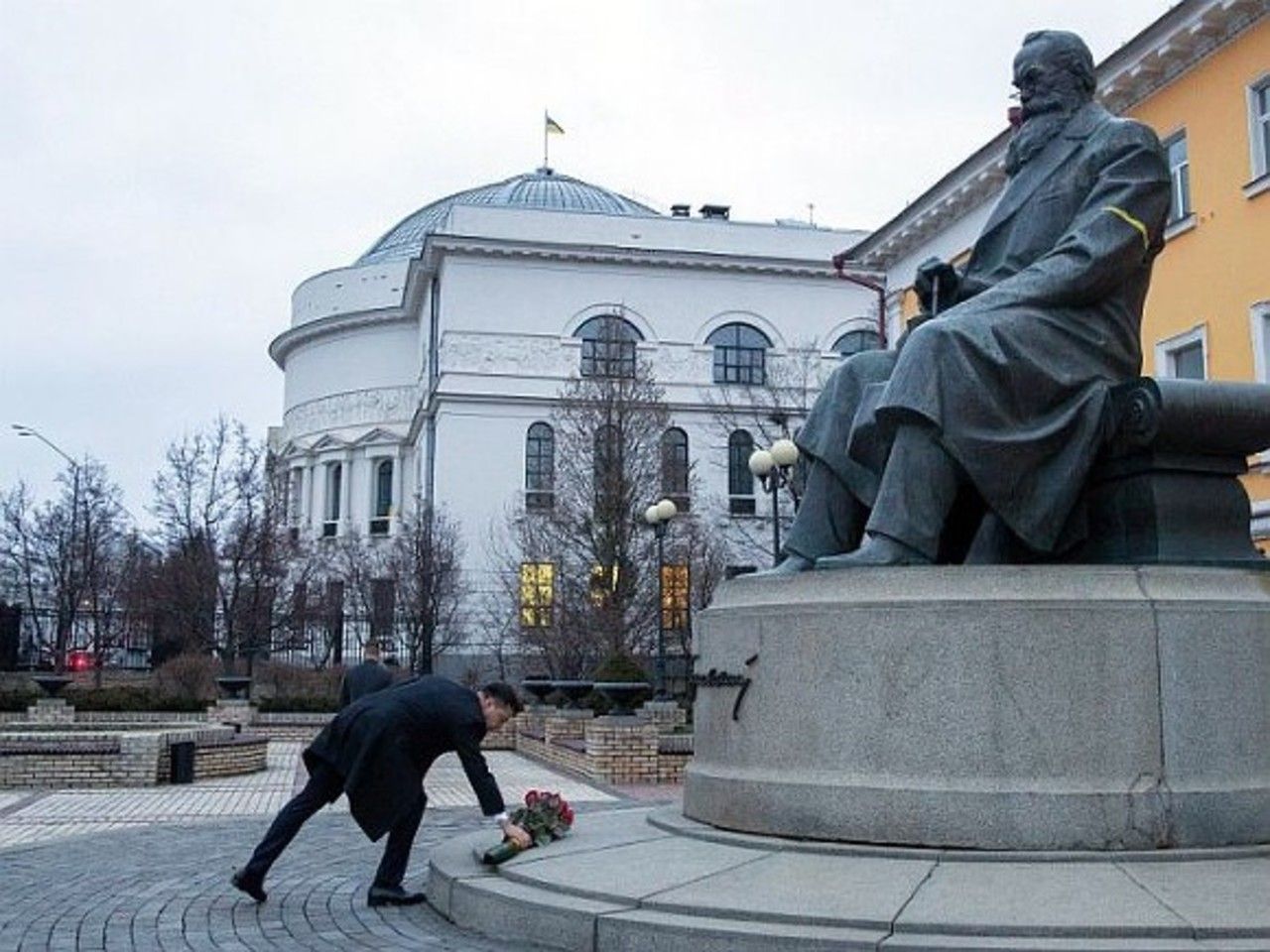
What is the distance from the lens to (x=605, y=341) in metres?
53.9

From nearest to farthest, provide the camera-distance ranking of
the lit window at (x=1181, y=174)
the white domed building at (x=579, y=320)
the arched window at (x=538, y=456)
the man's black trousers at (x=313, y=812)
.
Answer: the man's black trousers at (x=313, y=812), the lit window at (x=1181, y=174), the white domed building at (x=579, y=320), the arched window at (x=538, y=456)

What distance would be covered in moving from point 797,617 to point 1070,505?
147 cm

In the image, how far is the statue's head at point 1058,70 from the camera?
807cm

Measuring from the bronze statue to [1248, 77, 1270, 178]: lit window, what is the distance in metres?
18.3

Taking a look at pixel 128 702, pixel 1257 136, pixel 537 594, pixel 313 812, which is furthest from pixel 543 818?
pixel 537 594

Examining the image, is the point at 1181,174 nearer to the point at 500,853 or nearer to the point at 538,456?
the point at 500,853

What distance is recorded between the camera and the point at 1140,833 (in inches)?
251

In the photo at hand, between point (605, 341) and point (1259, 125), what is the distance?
104 ft

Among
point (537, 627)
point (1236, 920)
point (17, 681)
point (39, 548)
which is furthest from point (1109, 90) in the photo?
point (39, 548)

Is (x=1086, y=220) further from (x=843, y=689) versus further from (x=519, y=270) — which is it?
(x=519, y=270)

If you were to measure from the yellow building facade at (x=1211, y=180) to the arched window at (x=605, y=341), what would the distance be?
2638cm

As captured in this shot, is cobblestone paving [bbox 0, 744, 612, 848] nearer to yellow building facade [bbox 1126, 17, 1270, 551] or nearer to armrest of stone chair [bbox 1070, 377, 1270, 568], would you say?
armrest of stone chair [bbox 1070, 377, 1270, 568]

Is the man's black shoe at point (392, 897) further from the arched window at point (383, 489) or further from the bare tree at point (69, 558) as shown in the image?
the arched window at point (383, 489)

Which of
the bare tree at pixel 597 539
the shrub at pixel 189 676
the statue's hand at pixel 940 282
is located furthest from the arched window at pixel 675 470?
the statue's hand at pixel 940 282
